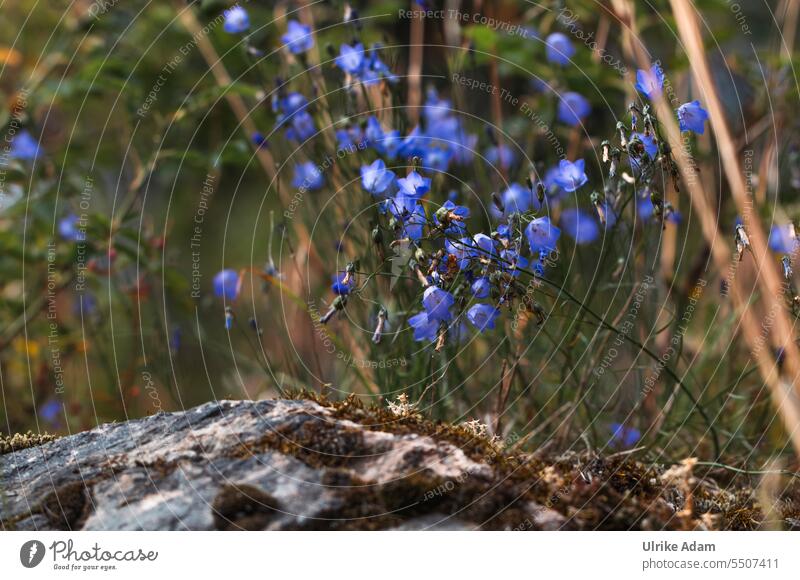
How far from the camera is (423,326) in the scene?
1.72 metres

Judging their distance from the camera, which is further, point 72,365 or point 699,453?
point 72,365

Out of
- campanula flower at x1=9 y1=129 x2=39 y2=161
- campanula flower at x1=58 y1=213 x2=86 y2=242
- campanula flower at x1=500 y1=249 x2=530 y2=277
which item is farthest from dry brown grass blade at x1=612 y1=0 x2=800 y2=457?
campanula flower at x1=9 y1=129 x2=39 y2=161

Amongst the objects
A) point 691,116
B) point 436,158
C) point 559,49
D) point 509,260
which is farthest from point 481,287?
point 559,49

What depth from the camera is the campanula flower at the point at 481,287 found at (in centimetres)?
158

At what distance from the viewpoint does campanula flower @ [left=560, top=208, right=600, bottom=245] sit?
2.52 metres

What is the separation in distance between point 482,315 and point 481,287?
12 cm

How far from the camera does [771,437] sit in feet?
6.94

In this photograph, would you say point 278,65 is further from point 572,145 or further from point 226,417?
point 226,417

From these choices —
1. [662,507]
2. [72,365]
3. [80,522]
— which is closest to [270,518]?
[80,522]

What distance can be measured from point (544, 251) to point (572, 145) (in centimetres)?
139

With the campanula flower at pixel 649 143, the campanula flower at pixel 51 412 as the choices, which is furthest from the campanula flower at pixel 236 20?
the campanula flower at pixel 51 412

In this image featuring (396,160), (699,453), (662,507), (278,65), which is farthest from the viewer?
(278,65)
